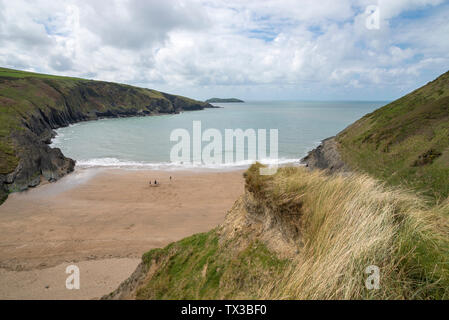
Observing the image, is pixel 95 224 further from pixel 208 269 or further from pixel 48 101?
pixel 48 101

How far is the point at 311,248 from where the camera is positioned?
3791 millimetres

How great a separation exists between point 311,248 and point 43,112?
79.6m

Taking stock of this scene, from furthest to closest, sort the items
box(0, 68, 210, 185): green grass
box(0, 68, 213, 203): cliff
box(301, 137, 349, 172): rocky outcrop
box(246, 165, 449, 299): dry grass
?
box(0, 68, 210, 185): green grass
box(0, 68, 213, 203): cliff
box(301, 137, 349, 172): rocky outcrop
box(246, 165, 449, 299): dry grass

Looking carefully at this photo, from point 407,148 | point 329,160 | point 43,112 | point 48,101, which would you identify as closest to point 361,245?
point 407,148

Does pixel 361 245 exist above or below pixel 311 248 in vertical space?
above

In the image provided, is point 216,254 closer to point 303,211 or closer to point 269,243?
point 269,243

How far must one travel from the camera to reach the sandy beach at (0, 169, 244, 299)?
11.9 m

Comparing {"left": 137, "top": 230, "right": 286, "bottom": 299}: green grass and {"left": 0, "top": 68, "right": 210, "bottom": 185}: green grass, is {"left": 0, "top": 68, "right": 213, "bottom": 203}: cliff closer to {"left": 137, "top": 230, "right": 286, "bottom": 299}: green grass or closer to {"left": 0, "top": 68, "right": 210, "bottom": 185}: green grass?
{"left": 0, "top": 68, "right": 210, "bottom": 185}: green grass

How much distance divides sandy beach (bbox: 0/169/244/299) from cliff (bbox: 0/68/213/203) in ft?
9.50

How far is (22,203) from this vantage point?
2162 cm

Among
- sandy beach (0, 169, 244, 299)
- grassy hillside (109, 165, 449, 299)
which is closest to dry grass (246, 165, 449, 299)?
grassy hillside (109, 165, 449, 299)
